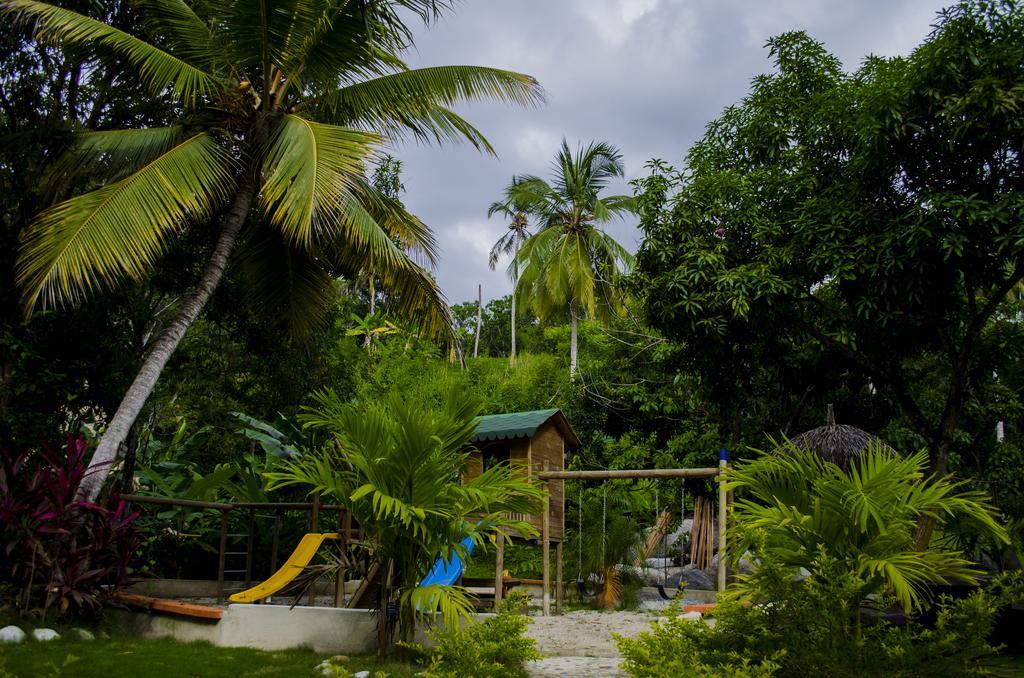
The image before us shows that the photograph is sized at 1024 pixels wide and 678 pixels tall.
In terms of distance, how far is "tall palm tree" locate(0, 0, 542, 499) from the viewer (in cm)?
859

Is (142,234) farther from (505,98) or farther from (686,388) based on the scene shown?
(686,388)

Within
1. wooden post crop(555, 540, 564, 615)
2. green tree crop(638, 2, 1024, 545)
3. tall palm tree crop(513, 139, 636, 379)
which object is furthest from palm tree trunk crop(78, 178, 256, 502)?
tall palm tree crop(513, 139, 636, 379)

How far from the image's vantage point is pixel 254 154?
10.2 metres

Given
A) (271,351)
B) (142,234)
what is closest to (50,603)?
(142,234)

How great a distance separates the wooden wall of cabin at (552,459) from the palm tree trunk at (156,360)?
503 centimetres

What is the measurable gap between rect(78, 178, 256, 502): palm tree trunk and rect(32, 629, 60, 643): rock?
1.51 meters

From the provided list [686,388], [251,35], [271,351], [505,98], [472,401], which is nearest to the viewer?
[472,401]

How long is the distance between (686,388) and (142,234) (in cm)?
1070

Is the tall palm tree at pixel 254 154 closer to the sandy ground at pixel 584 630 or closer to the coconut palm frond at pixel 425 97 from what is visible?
the coconut palm frond at pixel 425 97

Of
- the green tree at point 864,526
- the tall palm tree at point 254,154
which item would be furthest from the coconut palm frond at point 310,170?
the green tree at point 864,526

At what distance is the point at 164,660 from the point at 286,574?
184cm

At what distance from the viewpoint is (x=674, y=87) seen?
1069 cm

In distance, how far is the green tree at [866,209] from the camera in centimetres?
920

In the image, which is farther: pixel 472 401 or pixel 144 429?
pixel 144 429
